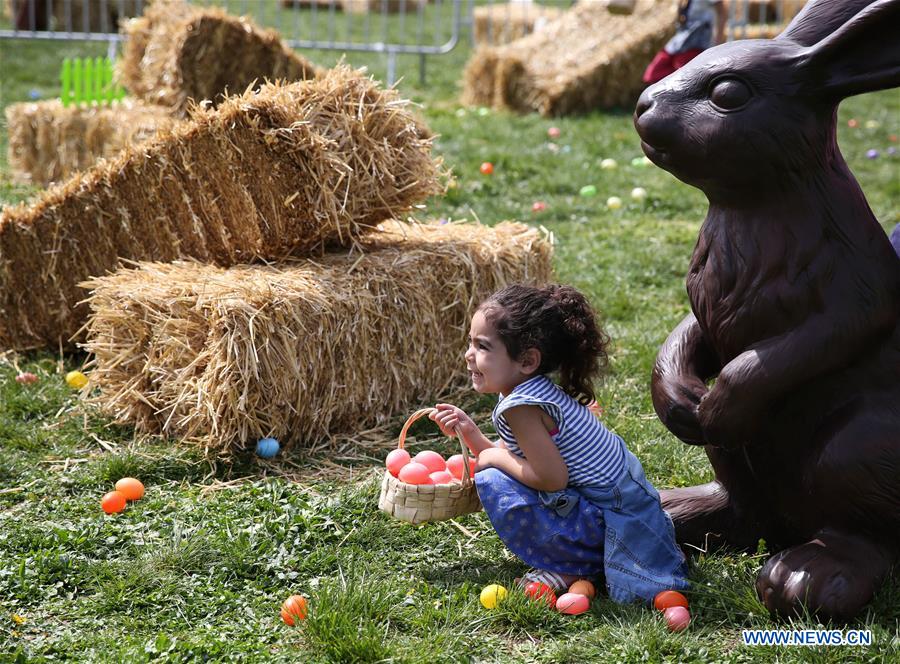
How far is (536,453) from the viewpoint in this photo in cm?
320

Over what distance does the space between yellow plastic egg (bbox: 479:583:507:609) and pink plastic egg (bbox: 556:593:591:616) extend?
167 millimetres

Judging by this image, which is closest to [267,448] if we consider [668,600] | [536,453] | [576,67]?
[536,453]

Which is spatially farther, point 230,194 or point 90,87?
point 90,87

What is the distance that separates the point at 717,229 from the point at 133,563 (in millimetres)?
2095

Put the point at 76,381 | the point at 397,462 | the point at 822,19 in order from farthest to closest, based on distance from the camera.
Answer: the point at 76,381 < the point at 397,462 < the point at 822,19

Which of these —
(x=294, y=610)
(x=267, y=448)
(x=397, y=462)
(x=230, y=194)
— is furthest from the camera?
(x=230, y=194)

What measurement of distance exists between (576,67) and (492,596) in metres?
8.22

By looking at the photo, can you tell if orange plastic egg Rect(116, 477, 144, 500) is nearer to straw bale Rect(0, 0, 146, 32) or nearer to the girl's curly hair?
the girl's curly hair

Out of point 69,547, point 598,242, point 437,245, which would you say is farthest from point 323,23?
point 69,547

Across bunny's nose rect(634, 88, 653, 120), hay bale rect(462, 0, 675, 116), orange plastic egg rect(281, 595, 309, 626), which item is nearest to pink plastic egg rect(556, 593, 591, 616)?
orange plastic egg rect(281, 595, 309, 626)

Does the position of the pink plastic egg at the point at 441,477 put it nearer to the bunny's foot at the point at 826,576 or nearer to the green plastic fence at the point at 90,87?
the bunny's foot at the point at 826,576

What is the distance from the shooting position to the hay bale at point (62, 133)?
25.1 ft

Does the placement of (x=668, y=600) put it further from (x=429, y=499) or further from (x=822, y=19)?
(x=822, y=19)

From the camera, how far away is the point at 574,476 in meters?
3.26
